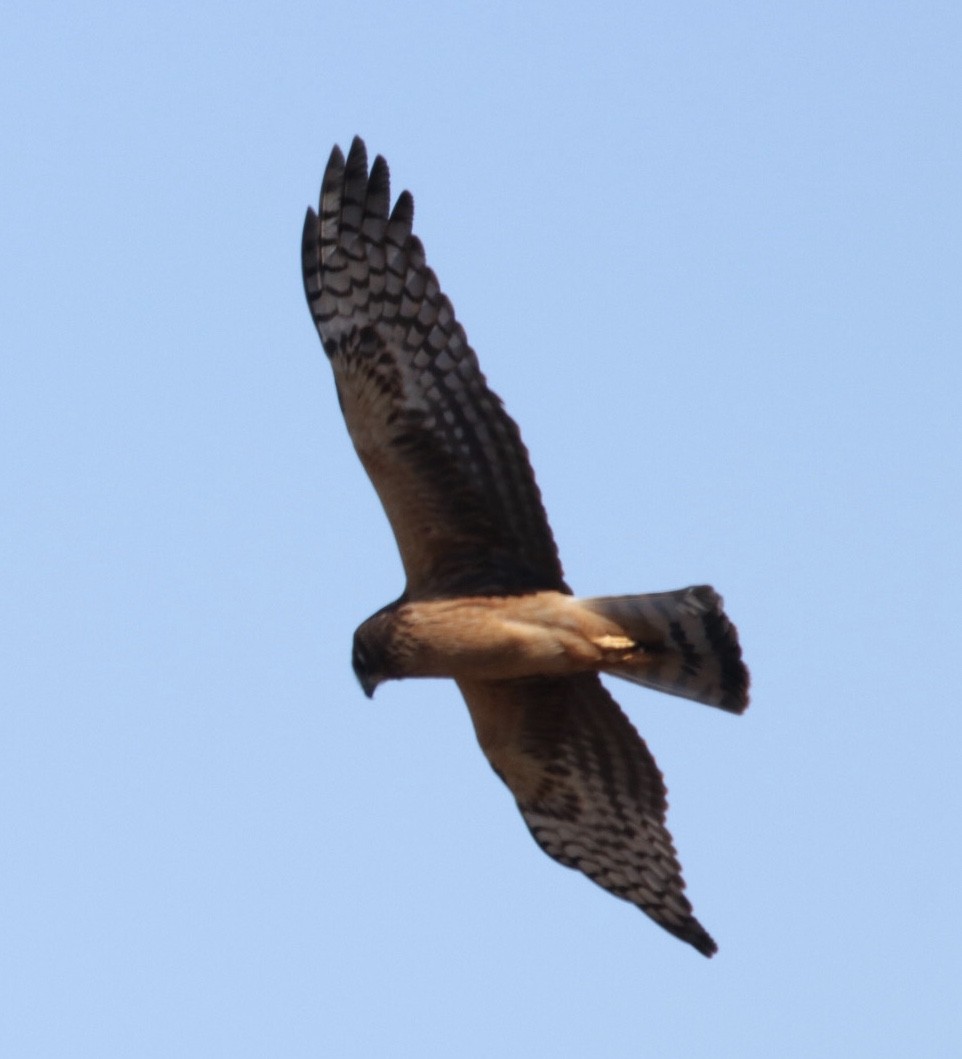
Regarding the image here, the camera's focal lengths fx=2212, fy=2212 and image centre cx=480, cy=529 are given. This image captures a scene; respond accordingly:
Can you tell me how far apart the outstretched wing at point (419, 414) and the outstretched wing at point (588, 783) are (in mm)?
589

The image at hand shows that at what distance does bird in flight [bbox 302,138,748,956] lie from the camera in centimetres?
838

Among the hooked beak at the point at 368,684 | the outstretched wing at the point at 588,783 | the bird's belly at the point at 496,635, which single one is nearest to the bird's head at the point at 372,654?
the hooked beak at the point at 368,684

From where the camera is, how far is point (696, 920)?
922 centimetres

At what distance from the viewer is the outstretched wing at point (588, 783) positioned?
896 centimetres

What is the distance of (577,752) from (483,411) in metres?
1.53

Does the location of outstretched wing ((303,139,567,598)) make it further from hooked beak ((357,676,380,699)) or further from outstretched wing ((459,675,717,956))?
outstretched wing ((459,675,717,956))

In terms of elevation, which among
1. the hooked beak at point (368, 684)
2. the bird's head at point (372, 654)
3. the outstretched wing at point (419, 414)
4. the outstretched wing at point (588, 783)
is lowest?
the outstretched wing at point (588, 783)

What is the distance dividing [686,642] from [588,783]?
3.37 ft

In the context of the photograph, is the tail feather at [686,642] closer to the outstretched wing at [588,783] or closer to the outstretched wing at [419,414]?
the outstretched wing at [419,414]

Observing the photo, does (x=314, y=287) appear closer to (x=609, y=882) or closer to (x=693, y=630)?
(x=693, y=630)

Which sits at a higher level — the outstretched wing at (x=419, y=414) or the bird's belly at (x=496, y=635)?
the outstretched wing at (x=419, y=414)

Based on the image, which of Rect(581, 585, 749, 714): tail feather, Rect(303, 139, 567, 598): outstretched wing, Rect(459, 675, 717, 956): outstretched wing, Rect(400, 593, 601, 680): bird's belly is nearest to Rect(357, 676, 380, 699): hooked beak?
Rect(400, 593, 601, 680): bird's belly

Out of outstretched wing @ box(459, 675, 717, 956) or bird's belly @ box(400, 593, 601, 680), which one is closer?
bird's belly @ box(400, 593, 601, 680)

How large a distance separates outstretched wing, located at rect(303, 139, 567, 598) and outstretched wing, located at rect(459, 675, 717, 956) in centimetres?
59
